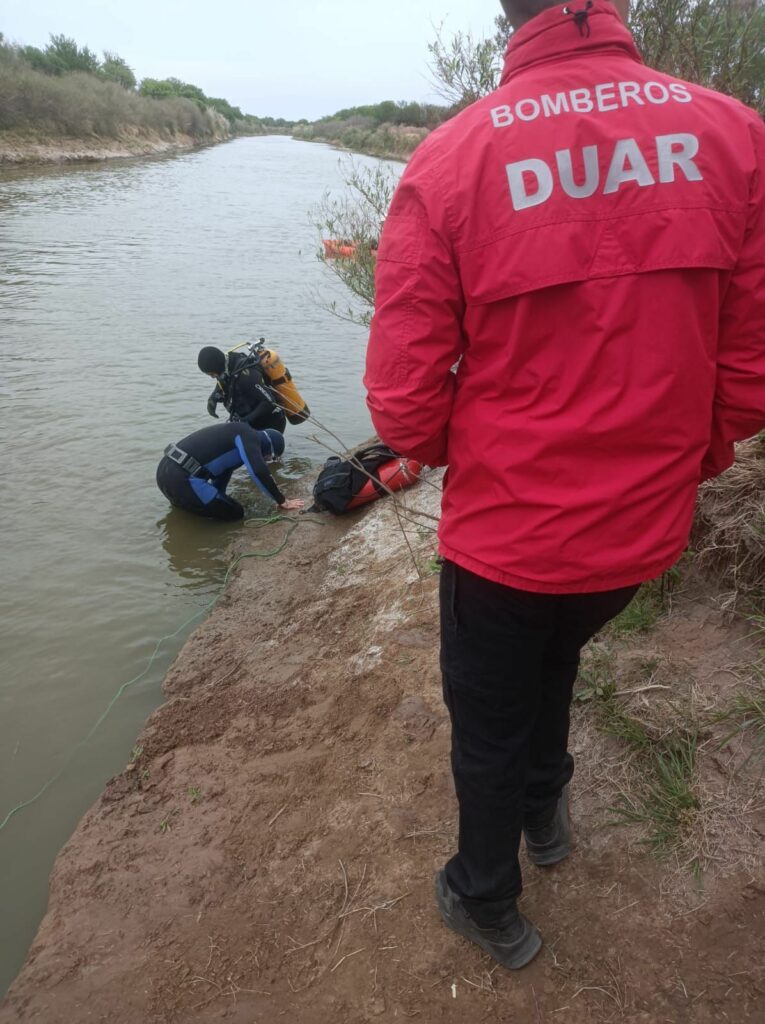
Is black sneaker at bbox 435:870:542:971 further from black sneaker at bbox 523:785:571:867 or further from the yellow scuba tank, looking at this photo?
the yellow scuba tank

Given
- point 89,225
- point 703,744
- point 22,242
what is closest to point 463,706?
point 703,744

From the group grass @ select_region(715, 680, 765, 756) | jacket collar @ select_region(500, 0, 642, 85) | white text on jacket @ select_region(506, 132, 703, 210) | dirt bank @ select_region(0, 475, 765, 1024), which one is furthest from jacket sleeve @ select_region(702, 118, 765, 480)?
dirt bank @ select_region(0, 475, 765, 1024)

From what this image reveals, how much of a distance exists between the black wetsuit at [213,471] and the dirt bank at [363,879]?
7.93 feet

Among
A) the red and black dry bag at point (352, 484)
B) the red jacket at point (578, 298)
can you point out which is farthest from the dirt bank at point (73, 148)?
the red jacket at point (578, 298)

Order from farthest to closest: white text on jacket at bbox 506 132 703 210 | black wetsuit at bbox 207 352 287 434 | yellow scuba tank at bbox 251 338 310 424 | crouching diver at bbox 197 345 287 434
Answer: yellow scuba tank at bbox 251 338 310 424 < black wetsuit at bbox 207 352 287 434 < crouching diver at bbox 197 345 287 434 < white text on jacket at bbox 506 132 703 210

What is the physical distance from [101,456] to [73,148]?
1340 inches

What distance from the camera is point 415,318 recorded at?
1.36 m

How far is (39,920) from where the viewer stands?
8.73 ft

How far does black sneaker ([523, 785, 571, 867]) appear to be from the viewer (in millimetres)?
2080

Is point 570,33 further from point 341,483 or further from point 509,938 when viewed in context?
point 341,483

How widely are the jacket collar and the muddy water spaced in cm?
313

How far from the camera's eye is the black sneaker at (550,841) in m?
2.08

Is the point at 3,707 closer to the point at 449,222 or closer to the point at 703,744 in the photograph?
the point at 703,744

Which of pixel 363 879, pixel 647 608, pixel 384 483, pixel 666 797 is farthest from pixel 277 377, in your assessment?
pixel 666 797
